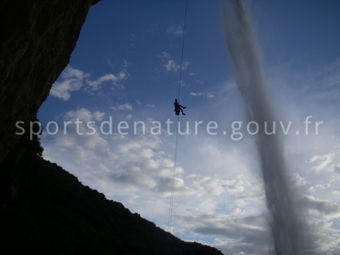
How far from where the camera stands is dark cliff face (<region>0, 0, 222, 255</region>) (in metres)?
10.4

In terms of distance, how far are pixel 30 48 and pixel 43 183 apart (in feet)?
136

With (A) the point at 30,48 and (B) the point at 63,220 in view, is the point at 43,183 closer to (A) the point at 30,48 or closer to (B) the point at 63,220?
(B) the point at 63,220

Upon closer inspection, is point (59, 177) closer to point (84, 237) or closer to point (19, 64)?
point (84, 237)

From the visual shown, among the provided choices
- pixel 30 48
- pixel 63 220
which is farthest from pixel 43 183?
pixel 30 48

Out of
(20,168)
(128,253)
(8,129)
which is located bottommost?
(128,253)

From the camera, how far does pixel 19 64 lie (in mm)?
10969

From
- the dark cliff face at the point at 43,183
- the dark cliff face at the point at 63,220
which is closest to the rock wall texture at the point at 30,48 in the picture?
the dark cliff face at the point at 43,183

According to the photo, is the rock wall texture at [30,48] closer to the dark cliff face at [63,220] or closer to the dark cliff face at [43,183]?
the dark cliff face at [43,183]

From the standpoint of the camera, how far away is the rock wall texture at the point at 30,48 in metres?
9.39

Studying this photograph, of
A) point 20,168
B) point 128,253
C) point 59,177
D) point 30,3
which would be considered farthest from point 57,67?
point 59,177

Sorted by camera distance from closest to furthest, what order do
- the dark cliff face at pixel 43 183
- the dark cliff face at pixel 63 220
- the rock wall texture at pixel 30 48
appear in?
the rock wall texture at pixel 30 48, the dark cliff face at pixel 43 183, the dark cliff face at pixel 63 220

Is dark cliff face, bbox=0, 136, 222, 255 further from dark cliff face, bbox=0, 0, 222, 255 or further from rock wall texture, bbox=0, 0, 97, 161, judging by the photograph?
rock wall texture, bbox=0, 0, 97, 161

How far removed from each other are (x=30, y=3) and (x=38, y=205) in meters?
38.3

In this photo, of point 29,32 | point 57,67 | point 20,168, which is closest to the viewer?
point 29,32
